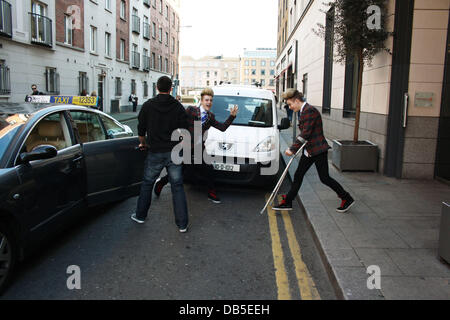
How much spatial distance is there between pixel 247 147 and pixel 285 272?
305cm

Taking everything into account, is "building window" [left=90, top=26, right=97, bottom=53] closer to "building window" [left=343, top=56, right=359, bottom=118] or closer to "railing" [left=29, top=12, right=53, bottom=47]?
"railing" [left=29, top=12, right=53, bottom=47]

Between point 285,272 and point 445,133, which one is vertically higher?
point 445,133

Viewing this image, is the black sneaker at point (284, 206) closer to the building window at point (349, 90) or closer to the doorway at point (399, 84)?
the doorway at point (399, 84)

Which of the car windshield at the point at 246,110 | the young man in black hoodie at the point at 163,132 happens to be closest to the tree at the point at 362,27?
the car windshield at the point at 246,110

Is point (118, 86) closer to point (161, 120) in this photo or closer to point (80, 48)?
point (80, 48)

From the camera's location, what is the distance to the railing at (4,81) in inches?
678

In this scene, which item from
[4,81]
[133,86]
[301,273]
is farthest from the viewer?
[133,86]

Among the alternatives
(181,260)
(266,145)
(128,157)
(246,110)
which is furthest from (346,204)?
(128,157)

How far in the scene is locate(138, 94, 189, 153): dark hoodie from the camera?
4.72 meters

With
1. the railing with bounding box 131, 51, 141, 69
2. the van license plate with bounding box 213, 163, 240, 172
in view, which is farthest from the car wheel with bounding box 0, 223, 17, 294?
the railing with bounding box 131, 51, 141, 69

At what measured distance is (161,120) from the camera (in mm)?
4730

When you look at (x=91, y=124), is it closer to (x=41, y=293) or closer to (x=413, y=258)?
(x=41, y=293)

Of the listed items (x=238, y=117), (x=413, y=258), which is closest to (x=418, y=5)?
(x=238, y=117)

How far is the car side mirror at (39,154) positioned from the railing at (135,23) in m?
34.0
